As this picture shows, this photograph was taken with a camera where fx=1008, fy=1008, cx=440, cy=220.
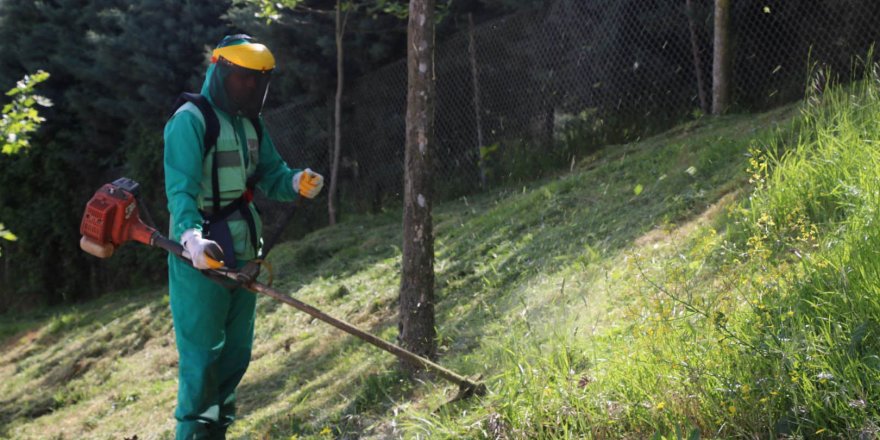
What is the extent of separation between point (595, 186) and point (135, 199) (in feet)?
13.2

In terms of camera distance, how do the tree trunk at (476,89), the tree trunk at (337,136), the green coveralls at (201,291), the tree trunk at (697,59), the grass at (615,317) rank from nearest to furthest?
the grass at (615,317), the green coveralls at (201,291), the tree trunk at (697,59), the tree trunk at (476,89), the tree trunk at (337,136)

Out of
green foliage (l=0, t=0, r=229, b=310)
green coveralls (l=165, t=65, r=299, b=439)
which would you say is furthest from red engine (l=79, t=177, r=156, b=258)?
green foliage (l=0, t=0, r=229, b=310)

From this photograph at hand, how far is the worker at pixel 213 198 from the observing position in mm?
4555

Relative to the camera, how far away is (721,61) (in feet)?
29.0

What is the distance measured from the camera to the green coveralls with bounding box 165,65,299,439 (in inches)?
177

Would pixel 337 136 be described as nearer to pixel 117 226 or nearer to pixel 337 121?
pixel 337 121

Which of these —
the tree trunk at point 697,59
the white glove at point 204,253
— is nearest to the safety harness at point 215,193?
the white glove at point 204,253

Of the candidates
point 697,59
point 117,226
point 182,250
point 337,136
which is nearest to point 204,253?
point 182,250

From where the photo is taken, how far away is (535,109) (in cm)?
1042

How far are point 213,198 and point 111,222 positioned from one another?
1.65 feet

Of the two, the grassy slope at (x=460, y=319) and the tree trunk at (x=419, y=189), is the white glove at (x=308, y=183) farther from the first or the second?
the grassy slope at (x=460, y=319)

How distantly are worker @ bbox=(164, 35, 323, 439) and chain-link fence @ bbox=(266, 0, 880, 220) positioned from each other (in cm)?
539

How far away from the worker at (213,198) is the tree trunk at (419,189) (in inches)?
29.7

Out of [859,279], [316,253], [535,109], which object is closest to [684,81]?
[535,109]
